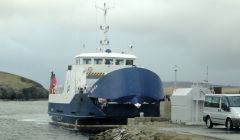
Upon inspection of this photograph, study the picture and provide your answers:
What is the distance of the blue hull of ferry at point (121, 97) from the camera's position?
40.2 meters

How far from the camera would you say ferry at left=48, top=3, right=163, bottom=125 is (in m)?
40.4

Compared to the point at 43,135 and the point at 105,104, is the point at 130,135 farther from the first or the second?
the point at 43,135

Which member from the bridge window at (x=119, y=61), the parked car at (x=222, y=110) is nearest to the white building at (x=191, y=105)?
the parked car at (x=222, y=110)

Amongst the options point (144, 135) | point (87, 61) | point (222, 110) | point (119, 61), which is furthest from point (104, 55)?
point (144, 135)

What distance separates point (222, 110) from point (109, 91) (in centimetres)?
1465

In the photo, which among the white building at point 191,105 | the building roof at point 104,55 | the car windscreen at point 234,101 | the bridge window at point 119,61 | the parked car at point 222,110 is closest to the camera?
the parked car at point 222,110

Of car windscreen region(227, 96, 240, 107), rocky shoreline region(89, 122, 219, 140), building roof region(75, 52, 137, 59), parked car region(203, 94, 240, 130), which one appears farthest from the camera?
building roof region(75, 52, 137, 59)

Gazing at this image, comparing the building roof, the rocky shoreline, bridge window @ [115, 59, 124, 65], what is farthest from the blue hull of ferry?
the rocky shoreline

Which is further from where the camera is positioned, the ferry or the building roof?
the building roof

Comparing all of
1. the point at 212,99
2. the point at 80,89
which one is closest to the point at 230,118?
the point at 212,99

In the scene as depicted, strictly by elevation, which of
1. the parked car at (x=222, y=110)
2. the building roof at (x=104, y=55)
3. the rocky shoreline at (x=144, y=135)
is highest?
the building roof at (x=104, y=55)

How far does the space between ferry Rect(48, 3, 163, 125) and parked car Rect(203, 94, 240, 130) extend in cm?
1018

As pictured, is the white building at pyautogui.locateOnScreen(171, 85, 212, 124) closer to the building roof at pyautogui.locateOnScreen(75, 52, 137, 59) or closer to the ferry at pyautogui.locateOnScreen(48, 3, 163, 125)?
the ferry at pyautogui.locateOnScreen(48, 3, 163, 125)

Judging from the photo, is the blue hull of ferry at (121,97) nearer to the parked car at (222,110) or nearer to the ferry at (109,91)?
the ferry at (109,91)
